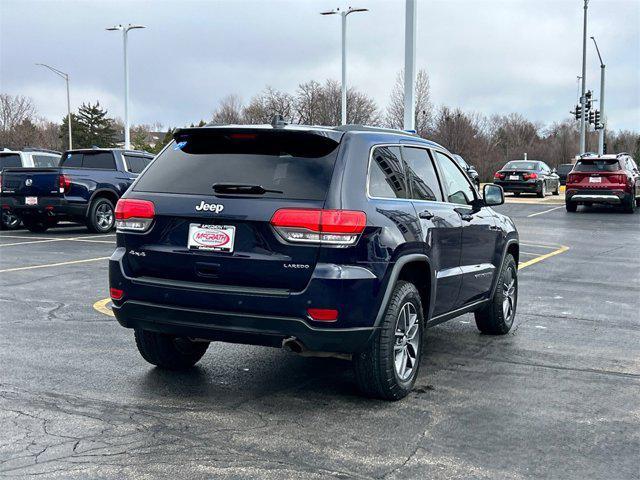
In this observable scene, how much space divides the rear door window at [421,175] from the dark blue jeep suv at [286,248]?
0.21 feet

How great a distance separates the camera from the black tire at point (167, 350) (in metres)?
5.67

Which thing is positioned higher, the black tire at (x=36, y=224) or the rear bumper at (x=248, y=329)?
the rear bumper at (x=248, y=329)

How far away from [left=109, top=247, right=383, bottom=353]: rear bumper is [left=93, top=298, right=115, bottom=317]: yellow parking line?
10.3 feet

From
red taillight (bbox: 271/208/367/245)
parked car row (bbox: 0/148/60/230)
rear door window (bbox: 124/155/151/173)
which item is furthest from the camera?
parked car row (bbox: 0/148/60/230)

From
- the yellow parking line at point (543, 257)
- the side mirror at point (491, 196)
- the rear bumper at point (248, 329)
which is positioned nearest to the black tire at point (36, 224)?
the yellow parking line at point (543, 257)

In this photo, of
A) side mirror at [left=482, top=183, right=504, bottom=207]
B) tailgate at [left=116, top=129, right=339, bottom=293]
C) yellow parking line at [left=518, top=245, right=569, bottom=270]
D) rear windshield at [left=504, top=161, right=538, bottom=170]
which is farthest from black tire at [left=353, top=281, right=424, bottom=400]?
rear windshield at [left=504, top=161, right=538, bottom=170]

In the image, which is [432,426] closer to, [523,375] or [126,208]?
[523,375]

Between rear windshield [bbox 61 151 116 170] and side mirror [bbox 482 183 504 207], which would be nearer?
side mirror [bbox 482 183 504 207]

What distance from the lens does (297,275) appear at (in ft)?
15.3

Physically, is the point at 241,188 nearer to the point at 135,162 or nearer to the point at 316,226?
the point at 316,226

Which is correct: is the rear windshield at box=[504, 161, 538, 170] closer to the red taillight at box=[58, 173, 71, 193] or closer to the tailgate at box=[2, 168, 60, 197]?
the red taillight at box=[58, 173, 71, 193]

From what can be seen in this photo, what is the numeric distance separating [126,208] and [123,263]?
362 millimetres

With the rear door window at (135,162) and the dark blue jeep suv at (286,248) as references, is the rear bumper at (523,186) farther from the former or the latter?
the dark blue jeep suv at (286,248)

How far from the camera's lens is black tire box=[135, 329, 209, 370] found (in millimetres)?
5672
